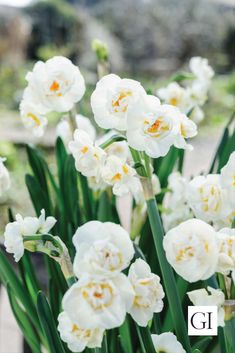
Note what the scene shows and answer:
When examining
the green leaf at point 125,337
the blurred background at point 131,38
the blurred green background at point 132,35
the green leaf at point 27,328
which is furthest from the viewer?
the blurred green background at point 132,35

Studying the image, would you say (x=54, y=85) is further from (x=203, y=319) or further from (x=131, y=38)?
(x=131, y=38)

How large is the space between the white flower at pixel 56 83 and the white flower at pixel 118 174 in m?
0.14

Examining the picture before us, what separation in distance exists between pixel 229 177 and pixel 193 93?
511mm

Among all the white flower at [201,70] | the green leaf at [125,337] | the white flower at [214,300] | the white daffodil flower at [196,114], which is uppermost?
the white flower at [201,70]

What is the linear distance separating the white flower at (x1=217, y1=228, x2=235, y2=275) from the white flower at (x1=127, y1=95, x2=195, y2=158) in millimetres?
102

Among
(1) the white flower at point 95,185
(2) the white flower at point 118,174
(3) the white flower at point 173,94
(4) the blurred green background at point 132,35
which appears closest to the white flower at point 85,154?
(2) the white flower at point 118,174

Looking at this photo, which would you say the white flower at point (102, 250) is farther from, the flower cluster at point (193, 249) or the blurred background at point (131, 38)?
the blurred background at point (131, 38)

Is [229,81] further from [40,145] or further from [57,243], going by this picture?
[57,243]

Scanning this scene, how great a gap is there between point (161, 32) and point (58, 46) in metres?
2.19

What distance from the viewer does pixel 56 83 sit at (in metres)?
0.76

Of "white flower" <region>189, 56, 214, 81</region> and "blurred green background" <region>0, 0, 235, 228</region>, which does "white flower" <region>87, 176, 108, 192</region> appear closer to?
"white flower" <region>189, 56, 214, 81</region>

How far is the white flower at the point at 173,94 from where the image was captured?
3.65 ft

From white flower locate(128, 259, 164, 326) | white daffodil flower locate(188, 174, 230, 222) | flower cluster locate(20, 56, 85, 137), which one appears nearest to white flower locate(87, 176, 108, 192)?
flower cluster locate(20, 56, 85, 137)

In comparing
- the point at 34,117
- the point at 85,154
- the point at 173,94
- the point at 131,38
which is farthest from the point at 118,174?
the point at 131,38
